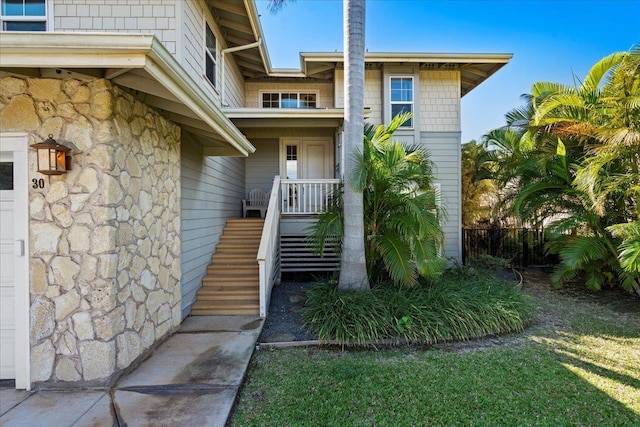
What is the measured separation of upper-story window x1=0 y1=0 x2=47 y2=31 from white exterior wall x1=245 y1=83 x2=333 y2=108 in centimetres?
601

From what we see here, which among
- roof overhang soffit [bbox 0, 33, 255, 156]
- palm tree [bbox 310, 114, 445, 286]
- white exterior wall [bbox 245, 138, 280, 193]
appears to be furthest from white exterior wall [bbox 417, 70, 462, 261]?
roof overhang soffit [bbox 0, 33, 255, 156]

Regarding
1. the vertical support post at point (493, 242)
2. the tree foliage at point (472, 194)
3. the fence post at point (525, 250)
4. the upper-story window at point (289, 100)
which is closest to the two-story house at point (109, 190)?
the upper-story window at point (289, 100)

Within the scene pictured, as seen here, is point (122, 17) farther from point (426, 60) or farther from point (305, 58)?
point (426, 60)

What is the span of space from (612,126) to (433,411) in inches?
235

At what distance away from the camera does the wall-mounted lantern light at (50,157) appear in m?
3.04

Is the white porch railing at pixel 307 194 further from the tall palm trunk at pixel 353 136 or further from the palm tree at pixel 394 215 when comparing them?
the tall palm trunk at pixel 353 136

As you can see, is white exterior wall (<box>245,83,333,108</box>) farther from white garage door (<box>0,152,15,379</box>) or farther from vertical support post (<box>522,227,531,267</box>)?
white garage door (<box>0,152,15,379</box>)

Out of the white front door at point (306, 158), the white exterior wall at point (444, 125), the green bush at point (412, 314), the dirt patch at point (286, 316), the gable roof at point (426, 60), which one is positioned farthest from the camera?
the white front door at point (306, 158)

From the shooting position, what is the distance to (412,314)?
474 centimetres

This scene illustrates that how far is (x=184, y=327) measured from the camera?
4.84 m

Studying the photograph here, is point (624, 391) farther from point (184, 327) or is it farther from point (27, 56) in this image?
point (27, 56)

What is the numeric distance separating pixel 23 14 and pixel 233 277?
5.62m

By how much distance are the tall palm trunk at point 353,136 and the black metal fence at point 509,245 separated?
233 inches

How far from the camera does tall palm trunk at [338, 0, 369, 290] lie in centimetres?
523
